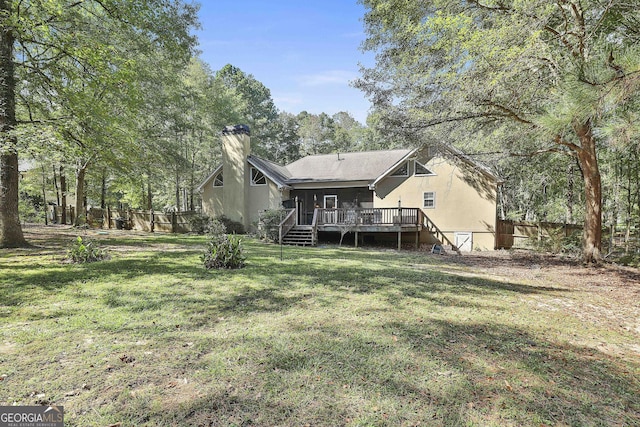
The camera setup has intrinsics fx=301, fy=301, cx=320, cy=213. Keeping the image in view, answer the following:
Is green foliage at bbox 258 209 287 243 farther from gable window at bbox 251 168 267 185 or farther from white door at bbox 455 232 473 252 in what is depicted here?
white door at bbox 455 232 473 252

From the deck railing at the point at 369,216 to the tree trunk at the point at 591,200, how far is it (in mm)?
6594

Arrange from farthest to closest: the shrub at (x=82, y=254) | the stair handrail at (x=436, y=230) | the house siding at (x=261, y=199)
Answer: the house siding at (x=261, y=199)
the stair handrail at (x=436, y=230)
the shrub at (x=82, y=254)

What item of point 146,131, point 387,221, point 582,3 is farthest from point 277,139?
point 582,3

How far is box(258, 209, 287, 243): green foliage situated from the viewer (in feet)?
48.9

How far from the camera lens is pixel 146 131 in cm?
1623

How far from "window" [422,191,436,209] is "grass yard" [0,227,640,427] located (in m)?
→ 9.40

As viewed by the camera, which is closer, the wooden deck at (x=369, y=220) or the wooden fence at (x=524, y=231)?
the wooden fence at (x=524, y=231)

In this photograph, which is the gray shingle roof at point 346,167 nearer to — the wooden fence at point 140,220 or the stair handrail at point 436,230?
the stair handrail at point 436,230

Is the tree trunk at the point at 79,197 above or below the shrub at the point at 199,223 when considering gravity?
above

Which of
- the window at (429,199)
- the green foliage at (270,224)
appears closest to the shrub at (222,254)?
the green foliage at (270,224)

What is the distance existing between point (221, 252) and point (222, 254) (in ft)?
0.19

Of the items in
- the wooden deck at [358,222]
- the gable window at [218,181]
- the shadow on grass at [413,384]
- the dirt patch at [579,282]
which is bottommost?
the dirt patch at [579,282]

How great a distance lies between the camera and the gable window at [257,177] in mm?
19062

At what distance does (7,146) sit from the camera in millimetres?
7289
